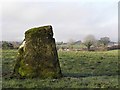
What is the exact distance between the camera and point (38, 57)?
2209 cm

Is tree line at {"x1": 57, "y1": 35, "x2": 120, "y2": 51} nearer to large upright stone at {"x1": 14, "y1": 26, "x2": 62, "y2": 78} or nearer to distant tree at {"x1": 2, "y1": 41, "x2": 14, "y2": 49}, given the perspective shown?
distant tree at {"x1": 2, "y1": 41, "x2": 14, "y2": 49}

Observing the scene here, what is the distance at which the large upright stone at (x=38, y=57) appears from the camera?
21.9 metres

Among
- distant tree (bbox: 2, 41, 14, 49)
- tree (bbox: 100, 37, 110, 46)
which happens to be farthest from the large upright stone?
tree (bbox: 100, 37, 110, 46)

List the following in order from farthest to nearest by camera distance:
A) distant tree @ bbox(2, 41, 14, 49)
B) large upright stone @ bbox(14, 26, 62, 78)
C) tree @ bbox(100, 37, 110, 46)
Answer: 1. tree @ bbox(100, 37, 110, 46)
2. distant tree @ bbox(2, 41, 14, 49)
3. large upright stone @ bbox(14, 26, 62, 78)

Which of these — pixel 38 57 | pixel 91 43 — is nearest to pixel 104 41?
pixel 91 43

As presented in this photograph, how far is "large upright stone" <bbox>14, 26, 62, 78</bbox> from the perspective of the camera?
21938mm

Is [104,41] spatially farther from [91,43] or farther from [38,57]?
[38,57]

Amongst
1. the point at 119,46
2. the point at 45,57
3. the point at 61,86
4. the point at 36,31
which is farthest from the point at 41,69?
the point at 119,46

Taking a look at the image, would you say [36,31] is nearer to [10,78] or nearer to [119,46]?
[10,78]

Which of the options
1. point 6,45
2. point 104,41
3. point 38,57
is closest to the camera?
point 38,57

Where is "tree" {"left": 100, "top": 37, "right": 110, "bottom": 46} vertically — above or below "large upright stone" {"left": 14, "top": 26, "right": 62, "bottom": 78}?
above

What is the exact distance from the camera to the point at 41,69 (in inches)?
867

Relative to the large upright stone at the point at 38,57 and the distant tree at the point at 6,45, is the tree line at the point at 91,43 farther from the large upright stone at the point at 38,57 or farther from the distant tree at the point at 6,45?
the large upright stone at the point at 38,57

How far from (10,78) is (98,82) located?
5.84m
